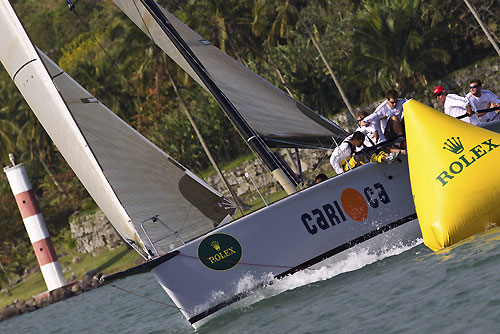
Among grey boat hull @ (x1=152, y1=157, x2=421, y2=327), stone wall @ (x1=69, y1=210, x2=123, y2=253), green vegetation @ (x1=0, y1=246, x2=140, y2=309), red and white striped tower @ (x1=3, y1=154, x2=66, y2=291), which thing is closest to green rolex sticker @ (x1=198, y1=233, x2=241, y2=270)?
grey boat hull @ (x1=152, y1=157, x2=421, y2=327)

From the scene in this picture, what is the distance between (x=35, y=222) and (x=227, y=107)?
22.6 metres

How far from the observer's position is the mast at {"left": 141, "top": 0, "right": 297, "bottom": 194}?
1443cm

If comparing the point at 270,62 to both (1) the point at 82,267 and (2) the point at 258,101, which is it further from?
(2) the point at 258,101

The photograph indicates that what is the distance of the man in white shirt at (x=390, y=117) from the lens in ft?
47.4

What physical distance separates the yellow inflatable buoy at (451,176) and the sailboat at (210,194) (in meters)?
1.08

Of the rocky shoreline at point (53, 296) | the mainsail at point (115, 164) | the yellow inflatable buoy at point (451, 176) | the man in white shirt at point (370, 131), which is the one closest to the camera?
the yellow inflatable buoy at point (451, 176)

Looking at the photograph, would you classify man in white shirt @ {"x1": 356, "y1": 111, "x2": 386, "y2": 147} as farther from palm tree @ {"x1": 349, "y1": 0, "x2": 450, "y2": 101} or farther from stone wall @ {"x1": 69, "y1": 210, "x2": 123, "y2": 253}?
stone wall @ {"x1": 69, "y1": 210, "x2": 123, "y2": 253}

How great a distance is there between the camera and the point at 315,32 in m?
42.0

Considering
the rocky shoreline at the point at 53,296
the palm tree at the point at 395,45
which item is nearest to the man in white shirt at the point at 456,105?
the palm tree at the point at 395,45

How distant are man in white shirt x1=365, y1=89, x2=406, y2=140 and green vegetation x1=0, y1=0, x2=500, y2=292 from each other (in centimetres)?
1425

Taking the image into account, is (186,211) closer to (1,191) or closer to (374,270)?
(374,270)

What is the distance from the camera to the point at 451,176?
12.3 metres

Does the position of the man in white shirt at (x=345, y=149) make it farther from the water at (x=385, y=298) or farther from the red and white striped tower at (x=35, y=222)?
the red and white striped tower at (x=35, y=222)

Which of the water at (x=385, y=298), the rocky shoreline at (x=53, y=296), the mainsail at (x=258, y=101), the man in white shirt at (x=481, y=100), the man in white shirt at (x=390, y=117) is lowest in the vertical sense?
the water at (x=385, y=298)
